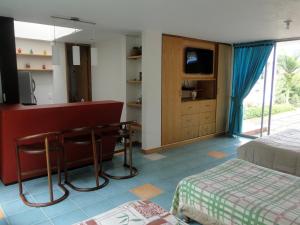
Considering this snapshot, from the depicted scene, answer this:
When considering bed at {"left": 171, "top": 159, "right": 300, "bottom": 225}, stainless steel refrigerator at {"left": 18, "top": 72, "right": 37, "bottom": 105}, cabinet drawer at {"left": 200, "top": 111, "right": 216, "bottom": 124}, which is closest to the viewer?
bed at {"left": 171, "top": 159, "right": 300, "bottom": 225}

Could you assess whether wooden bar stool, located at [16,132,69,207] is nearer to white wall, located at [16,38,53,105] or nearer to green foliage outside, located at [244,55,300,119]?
white wall, located at [16,38,53,105]

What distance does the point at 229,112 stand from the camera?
19.6ft

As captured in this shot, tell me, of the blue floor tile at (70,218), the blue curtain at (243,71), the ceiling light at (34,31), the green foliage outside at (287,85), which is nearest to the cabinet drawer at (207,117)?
the blue curtain at (243,71)

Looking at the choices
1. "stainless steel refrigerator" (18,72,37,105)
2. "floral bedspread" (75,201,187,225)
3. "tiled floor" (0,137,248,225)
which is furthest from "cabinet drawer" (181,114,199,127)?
"stainless steel refrigerator" (18,72,37,105)

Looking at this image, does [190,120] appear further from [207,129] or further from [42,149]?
[42,149]

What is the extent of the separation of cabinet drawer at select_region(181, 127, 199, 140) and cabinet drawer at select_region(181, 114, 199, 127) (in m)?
0.09

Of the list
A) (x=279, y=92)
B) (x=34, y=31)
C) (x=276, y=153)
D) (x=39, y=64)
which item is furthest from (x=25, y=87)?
(x=279, y=92)

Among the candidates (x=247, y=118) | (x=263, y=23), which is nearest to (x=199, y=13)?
(x=263, y=23)

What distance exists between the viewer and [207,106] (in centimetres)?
553

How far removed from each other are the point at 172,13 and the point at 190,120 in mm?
2620

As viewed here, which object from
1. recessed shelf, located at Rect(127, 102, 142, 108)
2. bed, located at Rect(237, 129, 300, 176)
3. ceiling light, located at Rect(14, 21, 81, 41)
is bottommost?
bed, located at Rect(237, 129, 300, 176)

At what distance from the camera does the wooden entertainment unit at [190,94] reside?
15.2ft

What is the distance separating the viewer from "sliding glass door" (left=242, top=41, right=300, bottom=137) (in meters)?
4.99

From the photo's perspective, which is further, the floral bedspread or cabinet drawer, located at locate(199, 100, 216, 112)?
cabinet drawer, located at locate(199, 100, 216, 112)
